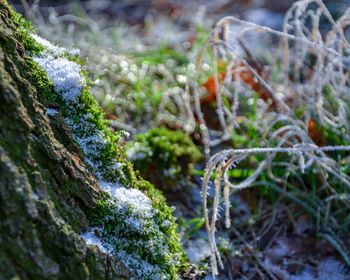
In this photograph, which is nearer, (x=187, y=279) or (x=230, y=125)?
(x=187, y=279)

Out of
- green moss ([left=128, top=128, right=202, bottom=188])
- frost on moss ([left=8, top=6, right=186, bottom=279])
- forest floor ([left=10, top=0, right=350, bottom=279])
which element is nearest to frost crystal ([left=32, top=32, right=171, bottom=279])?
frost on moss ([left=8, top=6, right=186, bottom=279])

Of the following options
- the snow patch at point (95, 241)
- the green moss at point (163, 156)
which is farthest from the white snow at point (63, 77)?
the green moss at point (163, 156)

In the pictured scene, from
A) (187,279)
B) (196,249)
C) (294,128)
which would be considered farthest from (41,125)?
(294,128)

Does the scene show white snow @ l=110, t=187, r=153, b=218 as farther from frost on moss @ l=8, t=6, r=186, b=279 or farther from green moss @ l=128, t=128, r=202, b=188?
green moss @ l=128, t=128, r=202, b=188

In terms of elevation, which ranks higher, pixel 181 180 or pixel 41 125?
pixel 181 180

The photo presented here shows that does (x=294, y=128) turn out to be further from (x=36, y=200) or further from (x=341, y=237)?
(x=36, y=200)

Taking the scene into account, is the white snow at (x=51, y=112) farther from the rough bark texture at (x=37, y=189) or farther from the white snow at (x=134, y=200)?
the white snow at (x=134, y=200)
